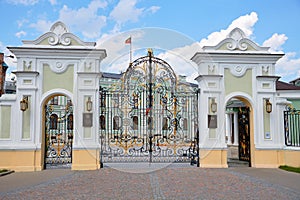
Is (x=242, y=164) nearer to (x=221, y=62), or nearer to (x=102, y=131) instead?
(x=221, y=62)

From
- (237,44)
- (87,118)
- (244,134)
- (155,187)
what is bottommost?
(155,187)

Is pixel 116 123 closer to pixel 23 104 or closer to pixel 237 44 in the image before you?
pixel 23 104

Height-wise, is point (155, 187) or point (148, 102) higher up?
point (148, 102)

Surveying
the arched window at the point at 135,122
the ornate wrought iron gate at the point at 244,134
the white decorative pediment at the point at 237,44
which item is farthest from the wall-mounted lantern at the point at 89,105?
the ornate wrought iron gate at the point at 244,134

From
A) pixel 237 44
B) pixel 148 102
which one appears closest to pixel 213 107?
pixel 148 102

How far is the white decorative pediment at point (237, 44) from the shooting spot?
10.1m

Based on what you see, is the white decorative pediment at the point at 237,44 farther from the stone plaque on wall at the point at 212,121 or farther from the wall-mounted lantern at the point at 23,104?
the wall-mounted lantern at the point at 23,104

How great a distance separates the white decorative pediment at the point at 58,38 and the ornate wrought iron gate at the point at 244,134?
18.0 ft

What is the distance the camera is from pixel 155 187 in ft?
22.4

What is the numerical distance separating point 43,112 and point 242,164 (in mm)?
6733

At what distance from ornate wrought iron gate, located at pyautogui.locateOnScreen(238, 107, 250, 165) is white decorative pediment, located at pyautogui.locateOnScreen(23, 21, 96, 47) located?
5498mm

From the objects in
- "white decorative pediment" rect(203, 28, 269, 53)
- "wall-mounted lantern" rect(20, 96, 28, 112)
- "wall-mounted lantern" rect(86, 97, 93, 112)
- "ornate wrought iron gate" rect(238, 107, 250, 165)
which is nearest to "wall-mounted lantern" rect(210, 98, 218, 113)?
"ornate wrought iron gate" rect(238, 107, 250, 165)

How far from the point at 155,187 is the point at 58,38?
559cm

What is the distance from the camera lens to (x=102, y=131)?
10.1m
